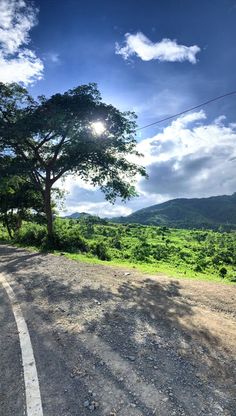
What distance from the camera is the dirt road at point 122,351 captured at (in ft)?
13.5

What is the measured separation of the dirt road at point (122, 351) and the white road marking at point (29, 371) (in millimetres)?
80

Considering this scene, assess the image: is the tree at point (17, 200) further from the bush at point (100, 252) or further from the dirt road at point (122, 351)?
the dirt road at point (122, 351)

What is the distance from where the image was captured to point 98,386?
4406mm

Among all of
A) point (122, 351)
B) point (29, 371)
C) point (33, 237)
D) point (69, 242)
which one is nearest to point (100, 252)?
point (69, 242)

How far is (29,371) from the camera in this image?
4.79m

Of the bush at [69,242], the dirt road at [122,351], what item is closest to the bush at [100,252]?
the bush at [69,242]

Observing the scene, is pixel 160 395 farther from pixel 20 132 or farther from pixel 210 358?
pixel 20 132

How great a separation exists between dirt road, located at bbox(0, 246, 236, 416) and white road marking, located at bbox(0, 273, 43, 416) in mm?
80

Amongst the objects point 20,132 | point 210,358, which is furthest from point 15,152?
point 210,358

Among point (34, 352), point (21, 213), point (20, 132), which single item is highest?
point (20, 132)

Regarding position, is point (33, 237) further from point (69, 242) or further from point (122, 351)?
point (122, 351)

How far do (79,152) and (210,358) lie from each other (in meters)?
20.2

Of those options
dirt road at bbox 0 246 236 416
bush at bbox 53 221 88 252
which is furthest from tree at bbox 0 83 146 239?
dirt road at bbox 0 246 236 416

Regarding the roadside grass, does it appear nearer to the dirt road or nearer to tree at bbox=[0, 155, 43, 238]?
the dirt road
